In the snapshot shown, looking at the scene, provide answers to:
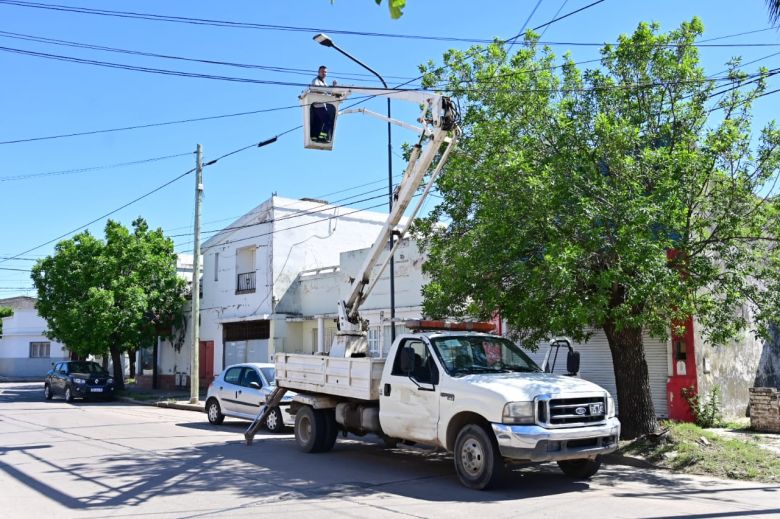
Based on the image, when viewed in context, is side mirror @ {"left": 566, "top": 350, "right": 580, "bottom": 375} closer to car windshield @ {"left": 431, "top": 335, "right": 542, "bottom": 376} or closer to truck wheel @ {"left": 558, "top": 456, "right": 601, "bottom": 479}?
car windshield @ {"left": 431, "top": 335, "right": 542, "bottom": 376}

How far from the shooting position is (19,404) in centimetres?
2531

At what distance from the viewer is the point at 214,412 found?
58.4 ft

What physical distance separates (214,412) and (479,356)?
32.2 ft

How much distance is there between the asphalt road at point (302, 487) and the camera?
7906mm

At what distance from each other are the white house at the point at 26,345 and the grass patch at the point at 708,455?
48712 millimetres

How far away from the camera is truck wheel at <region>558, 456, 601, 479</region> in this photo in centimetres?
968

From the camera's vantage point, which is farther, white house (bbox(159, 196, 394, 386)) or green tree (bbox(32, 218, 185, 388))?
green tree (bbox(32, 218, 185, 388))

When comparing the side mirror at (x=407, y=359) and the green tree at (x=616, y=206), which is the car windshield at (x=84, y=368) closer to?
the green tree at (x=616, y=206)

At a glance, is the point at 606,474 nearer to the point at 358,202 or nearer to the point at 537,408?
the point at 537,408

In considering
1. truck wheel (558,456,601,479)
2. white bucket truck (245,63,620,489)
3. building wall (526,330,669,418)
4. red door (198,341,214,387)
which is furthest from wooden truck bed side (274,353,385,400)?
red door (198,341,214,387)

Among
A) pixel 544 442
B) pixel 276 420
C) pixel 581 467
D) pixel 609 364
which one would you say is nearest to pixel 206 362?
pixel 276 420

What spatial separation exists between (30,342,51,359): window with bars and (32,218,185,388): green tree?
23574 millimetres

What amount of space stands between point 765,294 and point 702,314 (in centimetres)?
101

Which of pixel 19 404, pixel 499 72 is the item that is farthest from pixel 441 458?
pixel 19 404
